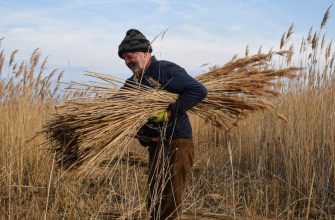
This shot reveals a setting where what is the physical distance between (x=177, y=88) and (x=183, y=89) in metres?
0.04

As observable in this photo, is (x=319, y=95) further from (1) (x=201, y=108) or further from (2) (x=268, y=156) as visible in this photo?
(1) (x=201, y=108)

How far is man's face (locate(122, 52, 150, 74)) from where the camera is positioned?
242cm

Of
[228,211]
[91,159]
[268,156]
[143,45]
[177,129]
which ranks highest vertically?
[143,45]

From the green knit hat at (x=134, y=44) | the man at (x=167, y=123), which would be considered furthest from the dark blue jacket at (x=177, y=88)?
the green knit hat at (x=134, y=44)

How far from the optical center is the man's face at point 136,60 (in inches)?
95.4

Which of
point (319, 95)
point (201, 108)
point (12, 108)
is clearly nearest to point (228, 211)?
point (201, 108)

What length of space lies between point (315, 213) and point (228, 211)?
0.66m

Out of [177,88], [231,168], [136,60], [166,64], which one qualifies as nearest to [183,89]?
[177,88]

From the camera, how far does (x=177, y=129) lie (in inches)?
95.3

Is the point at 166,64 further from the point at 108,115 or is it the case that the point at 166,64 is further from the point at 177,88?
the point at 108,115

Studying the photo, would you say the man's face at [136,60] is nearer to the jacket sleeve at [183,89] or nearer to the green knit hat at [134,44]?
the green knit hat at [134,44]

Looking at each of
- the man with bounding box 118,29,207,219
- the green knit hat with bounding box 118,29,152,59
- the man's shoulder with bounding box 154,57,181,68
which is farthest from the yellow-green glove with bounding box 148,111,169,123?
the green knit hat with bounding box 118,29,152,59

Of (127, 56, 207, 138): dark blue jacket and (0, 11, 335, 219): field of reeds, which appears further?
(0, 11, 335, 219): field of reeds

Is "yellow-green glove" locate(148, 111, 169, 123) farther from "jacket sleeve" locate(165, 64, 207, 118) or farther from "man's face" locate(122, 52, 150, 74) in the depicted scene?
"man's face" locate(122, 52, 150, 74)
